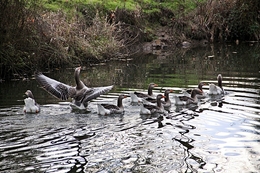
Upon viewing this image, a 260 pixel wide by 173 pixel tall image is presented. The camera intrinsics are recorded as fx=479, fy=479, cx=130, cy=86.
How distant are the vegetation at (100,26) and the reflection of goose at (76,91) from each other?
4.73 m

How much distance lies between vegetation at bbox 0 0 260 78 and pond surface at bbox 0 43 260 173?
84.9 inches

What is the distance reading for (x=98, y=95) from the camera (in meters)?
14.8

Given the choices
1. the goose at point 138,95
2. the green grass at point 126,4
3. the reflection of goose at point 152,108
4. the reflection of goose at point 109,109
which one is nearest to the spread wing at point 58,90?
the reflection of goose at point 109,109

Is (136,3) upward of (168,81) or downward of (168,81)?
upward

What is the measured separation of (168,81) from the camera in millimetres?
→ 20281

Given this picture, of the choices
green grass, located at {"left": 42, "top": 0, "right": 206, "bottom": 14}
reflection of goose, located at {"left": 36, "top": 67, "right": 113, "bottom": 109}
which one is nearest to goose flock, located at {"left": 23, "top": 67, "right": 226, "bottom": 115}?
reflection of goose, located at {"left": 36, "top": 67, "right": 113, "bottom": 109}

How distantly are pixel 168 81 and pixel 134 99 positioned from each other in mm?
4386

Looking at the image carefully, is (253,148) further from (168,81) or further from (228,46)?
(228,46)

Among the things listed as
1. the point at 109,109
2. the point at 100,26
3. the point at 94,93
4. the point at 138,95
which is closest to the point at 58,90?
the point at 94,93

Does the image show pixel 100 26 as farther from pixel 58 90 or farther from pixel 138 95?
pixel 58 90

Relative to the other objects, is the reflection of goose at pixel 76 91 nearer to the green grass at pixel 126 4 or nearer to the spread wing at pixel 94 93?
the spread wing at pixel 94 93

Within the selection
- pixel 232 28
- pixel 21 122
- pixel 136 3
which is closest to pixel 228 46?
pixel 232 28

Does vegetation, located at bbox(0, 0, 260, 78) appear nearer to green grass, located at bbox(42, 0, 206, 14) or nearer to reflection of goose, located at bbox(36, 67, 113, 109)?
green grass, located at bbox(42, 0, 206, 14)

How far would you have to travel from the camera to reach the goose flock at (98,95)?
14.1m
